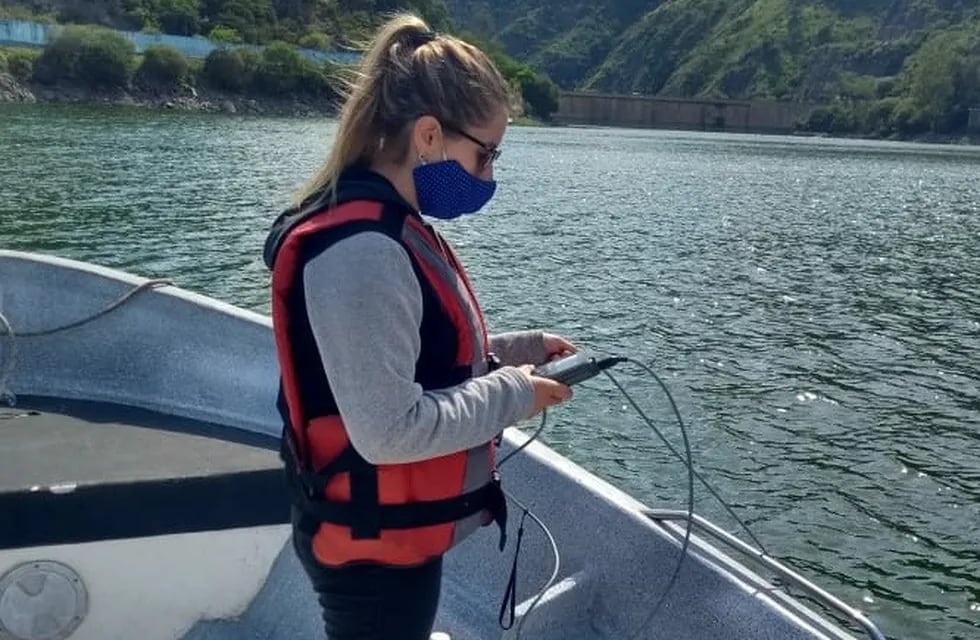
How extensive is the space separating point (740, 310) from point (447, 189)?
18.5 meters

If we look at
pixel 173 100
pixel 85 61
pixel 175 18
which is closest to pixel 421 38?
pixel 85 61

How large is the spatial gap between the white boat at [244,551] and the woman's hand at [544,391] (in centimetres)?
141

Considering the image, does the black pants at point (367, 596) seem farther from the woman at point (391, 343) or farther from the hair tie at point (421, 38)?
the hair tie at point (421, 38)

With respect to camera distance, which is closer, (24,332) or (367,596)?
(367,596)

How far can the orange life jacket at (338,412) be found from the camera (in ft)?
8.17

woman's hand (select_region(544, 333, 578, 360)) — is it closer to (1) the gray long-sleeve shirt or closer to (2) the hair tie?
(1) the gray long-sleeve shirt

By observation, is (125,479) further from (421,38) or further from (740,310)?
(740,310)

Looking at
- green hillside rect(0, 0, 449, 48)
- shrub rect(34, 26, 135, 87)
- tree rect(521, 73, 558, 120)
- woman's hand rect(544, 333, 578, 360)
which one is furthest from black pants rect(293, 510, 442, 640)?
tree rect(521, 73, 558, 120)

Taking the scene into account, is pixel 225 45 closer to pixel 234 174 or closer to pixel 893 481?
pixel 234 174

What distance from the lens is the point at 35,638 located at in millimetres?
4344

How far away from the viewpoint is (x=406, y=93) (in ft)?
8.27

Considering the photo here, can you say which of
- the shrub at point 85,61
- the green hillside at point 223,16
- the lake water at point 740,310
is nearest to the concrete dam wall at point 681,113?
the green hillside at point 223,16

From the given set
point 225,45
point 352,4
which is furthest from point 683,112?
point 225,45

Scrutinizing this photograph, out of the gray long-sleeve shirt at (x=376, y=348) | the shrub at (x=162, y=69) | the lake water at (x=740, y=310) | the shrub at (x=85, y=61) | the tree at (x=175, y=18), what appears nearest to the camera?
the gray long-sleeve shirt at (x=376, y=348)
